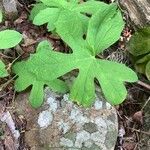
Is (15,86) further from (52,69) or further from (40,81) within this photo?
(52,69)

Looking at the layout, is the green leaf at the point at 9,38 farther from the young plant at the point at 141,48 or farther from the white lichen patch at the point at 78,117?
the young plant at the point at 141,48

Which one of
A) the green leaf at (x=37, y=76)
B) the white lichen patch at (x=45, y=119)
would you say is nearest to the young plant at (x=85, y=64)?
the green leaf at (x=37, y=76)

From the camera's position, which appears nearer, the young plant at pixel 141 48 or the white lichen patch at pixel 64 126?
the white lichen patch at pixel 64 126

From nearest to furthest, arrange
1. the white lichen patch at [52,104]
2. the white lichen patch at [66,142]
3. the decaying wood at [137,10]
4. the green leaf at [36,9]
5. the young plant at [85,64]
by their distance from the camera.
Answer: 1. the young plant at [85,64]
2. the white lichen patch at [66,142]
3. the white lichen patch at [52,104]
4. the green leaf at [36,9]
5. the decaying wood at [137,10]

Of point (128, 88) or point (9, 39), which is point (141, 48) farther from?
point (9, 39)

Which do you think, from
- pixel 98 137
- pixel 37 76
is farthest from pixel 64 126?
pixel 37 76

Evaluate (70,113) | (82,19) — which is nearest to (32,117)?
(70,113)
